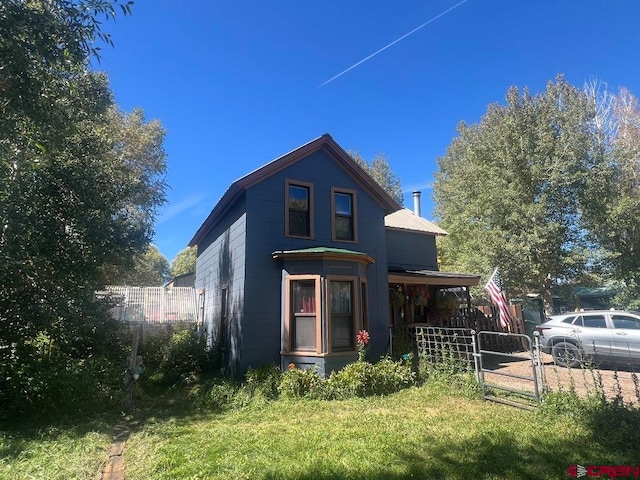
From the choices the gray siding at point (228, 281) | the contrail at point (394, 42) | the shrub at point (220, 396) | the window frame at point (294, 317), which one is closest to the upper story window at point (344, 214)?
the window frame at point (294, 317)

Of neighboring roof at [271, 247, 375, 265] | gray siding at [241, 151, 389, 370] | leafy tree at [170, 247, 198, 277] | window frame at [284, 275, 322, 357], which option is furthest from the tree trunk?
leafy tree at [170, 247, 198, 277]

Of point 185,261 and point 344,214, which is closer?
point 344,214

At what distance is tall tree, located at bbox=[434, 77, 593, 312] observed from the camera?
61.2 ft

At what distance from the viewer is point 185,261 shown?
48.8m

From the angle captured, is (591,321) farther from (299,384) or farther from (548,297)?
(548,297)

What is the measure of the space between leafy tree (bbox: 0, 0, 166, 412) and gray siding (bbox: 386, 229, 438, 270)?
8968 mm

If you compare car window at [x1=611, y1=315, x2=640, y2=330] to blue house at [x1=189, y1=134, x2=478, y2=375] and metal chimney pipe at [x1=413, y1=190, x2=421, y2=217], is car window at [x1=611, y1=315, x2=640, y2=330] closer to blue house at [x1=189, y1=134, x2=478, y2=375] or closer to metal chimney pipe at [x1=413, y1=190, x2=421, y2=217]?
blue house at [x1=189, y1=134, x2=478, y2=375]

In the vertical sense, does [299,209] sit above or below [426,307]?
above

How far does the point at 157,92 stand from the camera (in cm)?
1072

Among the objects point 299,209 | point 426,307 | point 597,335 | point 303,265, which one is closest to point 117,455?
point 303,265

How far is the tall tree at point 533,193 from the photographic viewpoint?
18.6 metres

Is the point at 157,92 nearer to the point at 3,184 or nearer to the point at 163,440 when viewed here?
the point at 3,184

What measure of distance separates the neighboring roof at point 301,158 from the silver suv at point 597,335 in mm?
6127

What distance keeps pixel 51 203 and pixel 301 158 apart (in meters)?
6.31
